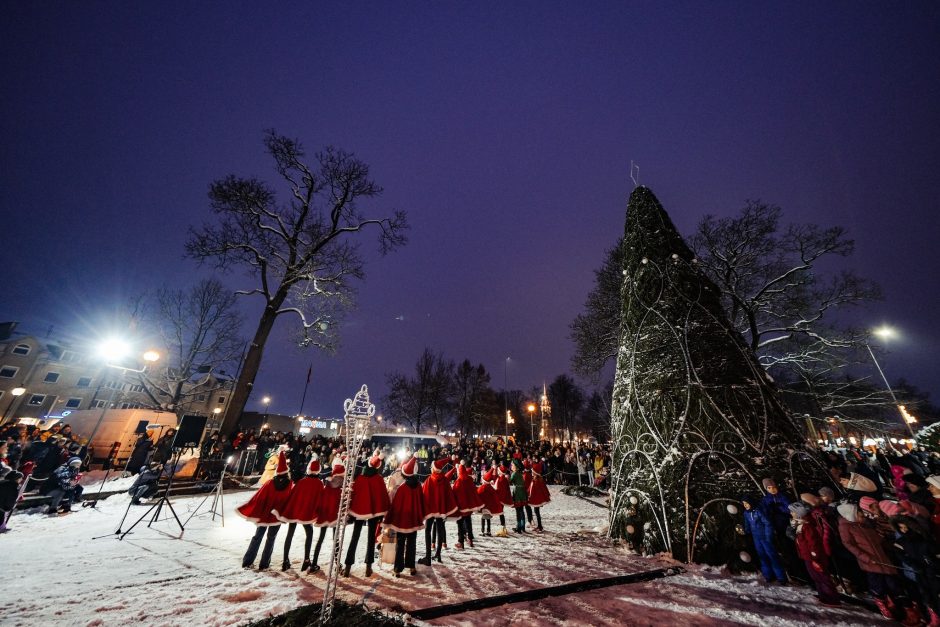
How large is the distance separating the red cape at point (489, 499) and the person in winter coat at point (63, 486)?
11.2 metres

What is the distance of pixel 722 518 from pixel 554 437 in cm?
5722

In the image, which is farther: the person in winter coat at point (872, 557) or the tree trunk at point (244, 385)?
the tree trunk at point (244, 385)

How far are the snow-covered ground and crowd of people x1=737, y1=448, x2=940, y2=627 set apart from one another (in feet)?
1.37

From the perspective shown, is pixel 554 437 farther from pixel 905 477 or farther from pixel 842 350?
pixel 905 477

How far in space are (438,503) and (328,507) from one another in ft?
6.93

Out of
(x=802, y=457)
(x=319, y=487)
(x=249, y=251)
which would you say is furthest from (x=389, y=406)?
(x=802, y=457)

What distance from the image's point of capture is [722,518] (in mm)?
5660

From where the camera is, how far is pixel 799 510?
4930 mm

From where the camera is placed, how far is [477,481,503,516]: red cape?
857cm

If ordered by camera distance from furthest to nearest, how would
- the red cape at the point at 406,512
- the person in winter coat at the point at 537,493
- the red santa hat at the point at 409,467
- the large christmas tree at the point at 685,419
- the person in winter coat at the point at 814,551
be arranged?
the person in winter coat at the point at 537,493, the red santa hat at the point at 409,467, the large christmas tree at the point at 685,419, the red cape at the point at 406,512, the person in winter coat at the point at 814,551

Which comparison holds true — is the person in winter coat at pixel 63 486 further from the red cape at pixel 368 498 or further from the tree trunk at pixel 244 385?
the red cape at pixel 368 498

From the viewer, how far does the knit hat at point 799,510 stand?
4.90m

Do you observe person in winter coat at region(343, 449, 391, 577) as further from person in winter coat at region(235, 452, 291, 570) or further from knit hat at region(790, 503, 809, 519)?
knit hat at region(790, 503, 809, 519)

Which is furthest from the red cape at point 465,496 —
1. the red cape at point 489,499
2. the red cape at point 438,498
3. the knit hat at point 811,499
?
the knit hat at point 811,499
